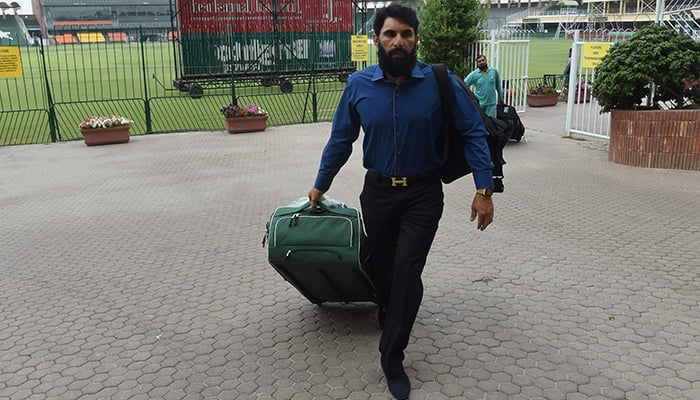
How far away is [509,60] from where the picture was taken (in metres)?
15.0

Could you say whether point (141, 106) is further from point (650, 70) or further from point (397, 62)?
point (397, 62)

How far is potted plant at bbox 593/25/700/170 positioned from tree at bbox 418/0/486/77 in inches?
203

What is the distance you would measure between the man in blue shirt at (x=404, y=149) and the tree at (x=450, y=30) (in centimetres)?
1124

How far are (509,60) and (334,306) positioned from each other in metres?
12.1

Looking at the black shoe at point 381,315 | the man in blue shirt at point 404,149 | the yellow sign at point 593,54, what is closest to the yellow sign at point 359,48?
the yellow sign at point 593,54

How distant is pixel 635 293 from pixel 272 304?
2.69 m

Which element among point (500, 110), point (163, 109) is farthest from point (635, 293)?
point (163, 109)

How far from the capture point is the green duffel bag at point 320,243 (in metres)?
3.45

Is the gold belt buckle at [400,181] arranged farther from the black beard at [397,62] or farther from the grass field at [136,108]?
the grass field at [136,108]

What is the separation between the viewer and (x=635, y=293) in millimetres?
4527

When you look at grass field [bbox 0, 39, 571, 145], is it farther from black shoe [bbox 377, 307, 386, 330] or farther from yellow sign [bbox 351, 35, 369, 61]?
black shoe [bbox 377, 307, 386, 330]

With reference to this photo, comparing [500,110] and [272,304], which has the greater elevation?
[500,110]

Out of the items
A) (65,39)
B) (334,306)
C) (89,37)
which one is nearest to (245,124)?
(89,37)

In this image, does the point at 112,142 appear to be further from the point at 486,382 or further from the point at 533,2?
the point at 533,2
